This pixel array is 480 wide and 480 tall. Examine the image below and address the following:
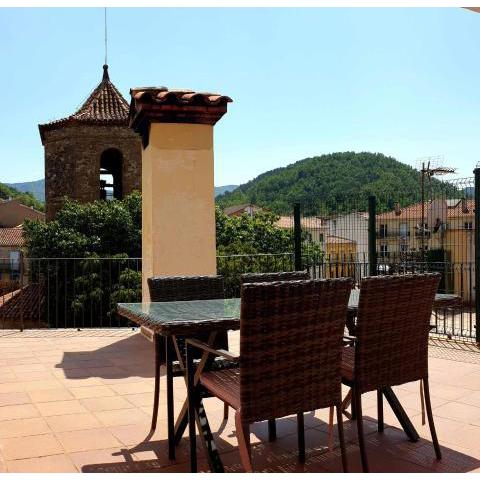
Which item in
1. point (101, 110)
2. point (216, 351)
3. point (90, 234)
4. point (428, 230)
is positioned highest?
point (101, 110)

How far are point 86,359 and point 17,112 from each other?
15.8 meters

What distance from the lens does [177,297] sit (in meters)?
3.41

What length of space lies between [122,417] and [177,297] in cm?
81

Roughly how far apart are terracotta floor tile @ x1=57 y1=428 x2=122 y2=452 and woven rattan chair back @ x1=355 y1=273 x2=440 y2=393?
1.38 metres

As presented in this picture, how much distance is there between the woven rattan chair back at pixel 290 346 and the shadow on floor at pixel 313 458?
1.65 ft

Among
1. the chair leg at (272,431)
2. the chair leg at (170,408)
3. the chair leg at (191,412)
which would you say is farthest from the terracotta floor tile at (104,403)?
the chair leg at (191,412)

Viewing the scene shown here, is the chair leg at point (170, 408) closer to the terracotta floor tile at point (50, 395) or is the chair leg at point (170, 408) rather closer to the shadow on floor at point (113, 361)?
the terracotta floor tile at point (50, 395)

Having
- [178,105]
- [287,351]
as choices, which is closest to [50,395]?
[287,351]

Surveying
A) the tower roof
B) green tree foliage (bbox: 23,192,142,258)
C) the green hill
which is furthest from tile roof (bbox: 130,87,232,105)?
the tower roof

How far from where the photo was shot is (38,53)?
1048 cm

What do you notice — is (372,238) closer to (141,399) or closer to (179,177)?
(179,177)

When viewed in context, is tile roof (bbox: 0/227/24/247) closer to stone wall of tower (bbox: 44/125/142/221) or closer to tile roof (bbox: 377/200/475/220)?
stone wall of tower (bbox: 44/125/142/221)

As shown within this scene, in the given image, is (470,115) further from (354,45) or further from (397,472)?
(397,472)

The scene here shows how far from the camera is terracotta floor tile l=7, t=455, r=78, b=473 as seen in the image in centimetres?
250
